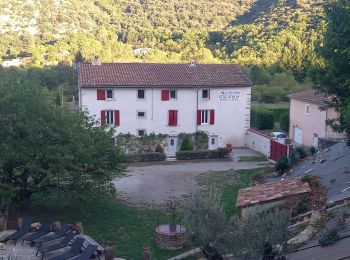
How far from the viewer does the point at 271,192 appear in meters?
17.3

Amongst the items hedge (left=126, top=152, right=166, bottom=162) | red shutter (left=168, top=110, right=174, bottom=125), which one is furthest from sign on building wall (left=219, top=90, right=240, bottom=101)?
hedge (left=126, top=152, right=166, bottom=162)

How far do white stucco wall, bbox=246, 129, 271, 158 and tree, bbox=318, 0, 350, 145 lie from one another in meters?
13.4

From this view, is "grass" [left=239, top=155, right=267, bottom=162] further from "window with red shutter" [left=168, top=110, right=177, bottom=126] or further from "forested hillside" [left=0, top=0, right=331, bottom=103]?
"forested hillside" [left=0, top=0, right=331, bottom=103]

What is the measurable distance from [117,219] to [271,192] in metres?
5.85

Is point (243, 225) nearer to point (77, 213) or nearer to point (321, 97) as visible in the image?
point (77, 213)

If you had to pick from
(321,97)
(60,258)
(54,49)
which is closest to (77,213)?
(60,258)

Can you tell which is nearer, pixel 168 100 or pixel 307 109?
pixel 307 109

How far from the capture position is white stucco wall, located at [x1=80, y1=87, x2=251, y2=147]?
3416cm

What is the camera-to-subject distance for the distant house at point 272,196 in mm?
16281

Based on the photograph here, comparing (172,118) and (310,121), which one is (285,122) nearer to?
(310,121)

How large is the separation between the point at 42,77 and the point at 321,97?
39337 millimetres

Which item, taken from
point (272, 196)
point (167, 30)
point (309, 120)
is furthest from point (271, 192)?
point (167, 30)

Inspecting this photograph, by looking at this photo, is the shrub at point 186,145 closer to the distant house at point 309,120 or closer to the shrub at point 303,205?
the distant house at point 309,120

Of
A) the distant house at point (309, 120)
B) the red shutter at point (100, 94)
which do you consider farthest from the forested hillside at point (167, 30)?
the red shutter at point (100, 94)
